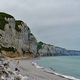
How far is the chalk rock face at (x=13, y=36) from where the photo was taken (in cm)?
10404

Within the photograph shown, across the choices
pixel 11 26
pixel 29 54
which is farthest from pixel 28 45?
→ pixel 11 26

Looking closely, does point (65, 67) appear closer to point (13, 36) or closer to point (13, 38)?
point (13, 38)

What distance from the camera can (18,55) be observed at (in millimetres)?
111750

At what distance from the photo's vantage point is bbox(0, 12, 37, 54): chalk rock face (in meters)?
104

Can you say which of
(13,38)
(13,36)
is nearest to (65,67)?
(13,38)

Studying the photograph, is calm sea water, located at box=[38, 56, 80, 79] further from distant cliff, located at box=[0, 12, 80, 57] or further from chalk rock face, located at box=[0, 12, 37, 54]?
chalk rock face, located at box=[0, 12, 37, 54]

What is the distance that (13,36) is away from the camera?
371 feet

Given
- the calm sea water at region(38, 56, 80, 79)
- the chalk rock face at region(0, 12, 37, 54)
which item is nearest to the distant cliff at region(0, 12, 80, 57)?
the chalk rock face at region(0, 12, 37, 54)

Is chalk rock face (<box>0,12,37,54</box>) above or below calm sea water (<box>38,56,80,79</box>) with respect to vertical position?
above

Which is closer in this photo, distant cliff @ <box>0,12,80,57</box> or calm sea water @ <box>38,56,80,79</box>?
calm sea water @ <box>38,56,80,79</box>

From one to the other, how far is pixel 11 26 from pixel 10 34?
159 inches

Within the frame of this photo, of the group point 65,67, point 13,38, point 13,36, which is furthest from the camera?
point 13,36

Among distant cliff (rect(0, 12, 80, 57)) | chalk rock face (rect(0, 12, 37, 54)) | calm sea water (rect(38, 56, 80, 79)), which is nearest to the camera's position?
calm sea water (rect(38, 56, 80, 79))

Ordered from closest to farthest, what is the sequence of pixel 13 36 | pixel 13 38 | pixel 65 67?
pixel 65 67 → pixel 13 38 → pixel 13 36
